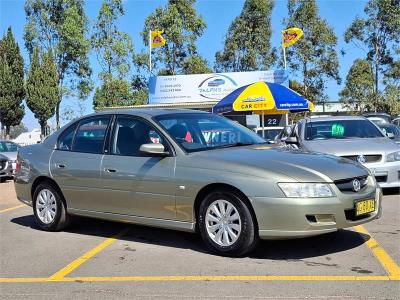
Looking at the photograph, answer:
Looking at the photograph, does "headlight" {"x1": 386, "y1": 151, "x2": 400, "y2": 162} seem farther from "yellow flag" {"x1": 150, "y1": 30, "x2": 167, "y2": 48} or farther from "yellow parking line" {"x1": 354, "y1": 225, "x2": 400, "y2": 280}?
"yellow flag" {"x1": 150, "y1": 30, "x2": 167, "y2": 48}

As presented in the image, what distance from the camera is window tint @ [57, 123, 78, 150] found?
7555mm

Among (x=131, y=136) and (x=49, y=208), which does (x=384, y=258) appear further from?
(x=49, y=208)

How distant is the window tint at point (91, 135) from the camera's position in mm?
7113

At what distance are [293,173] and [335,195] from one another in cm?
Result: 45

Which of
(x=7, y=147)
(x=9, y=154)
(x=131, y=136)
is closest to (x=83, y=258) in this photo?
(x=131, y=136)

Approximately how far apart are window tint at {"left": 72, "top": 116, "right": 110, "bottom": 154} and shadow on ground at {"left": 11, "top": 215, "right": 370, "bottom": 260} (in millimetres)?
1126

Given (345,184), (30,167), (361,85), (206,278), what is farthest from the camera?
(361,85)

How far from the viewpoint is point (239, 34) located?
38.2m

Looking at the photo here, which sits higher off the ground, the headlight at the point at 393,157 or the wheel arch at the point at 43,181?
the headlight at the point at 393,157

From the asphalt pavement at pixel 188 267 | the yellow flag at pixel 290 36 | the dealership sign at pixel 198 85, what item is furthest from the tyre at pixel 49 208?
the yellow flag at pixel 290 36

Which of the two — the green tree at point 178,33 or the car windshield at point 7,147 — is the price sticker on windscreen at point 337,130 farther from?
the green tree at point 178,33

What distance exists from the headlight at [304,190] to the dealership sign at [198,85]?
25.9 m

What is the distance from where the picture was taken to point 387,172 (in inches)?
372

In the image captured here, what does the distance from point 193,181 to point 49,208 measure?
8.41 ft
